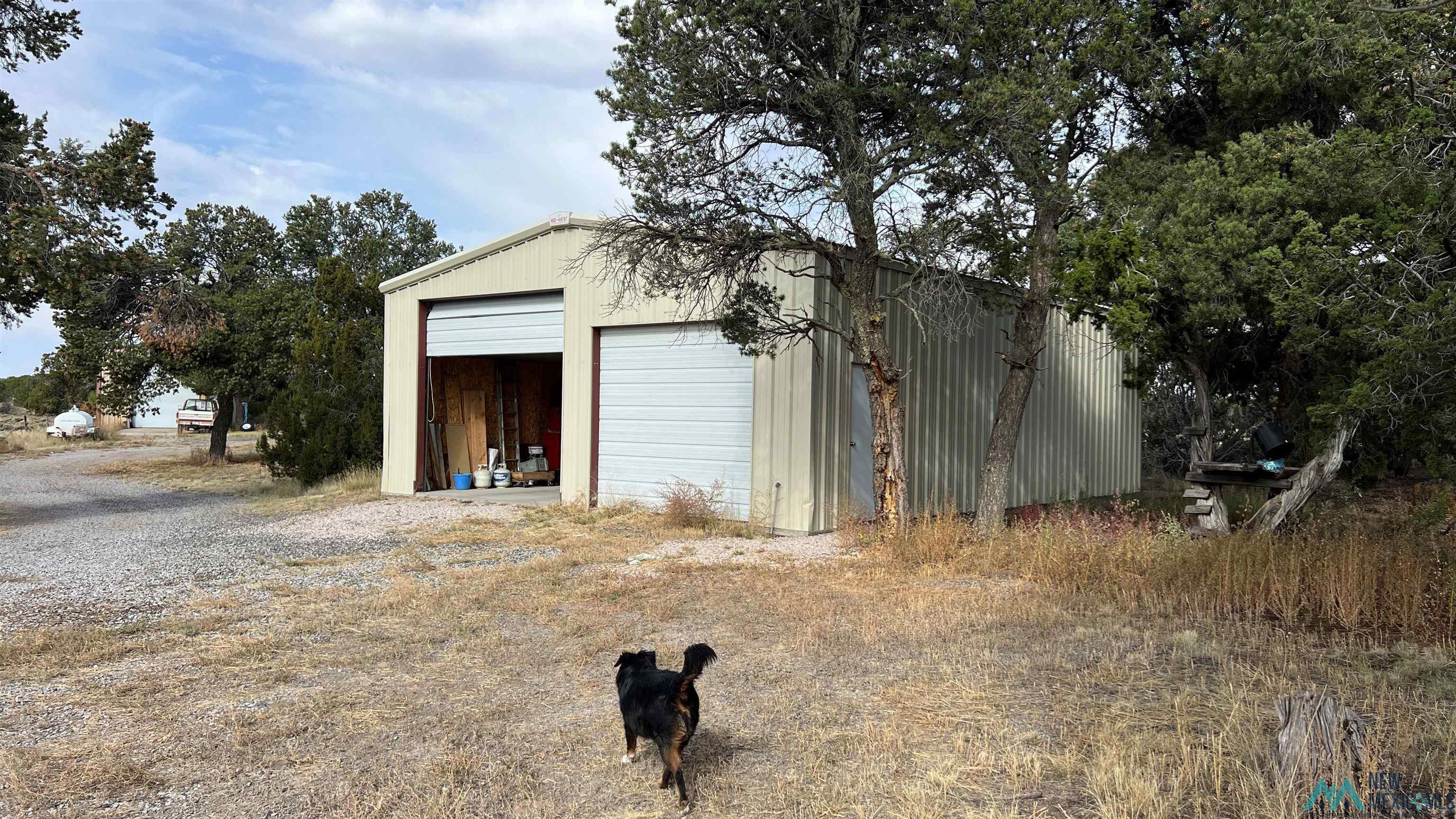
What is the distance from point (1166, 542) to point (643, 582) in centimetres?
453

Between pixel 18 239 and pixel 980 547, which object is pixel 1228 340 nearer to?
pixel 980 547

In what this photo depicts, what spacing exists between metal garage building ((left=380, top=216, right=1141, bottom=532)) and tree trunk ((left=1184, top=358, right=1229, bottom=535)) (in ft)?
9.30

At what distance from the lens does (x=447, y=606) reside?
6750 millimetres

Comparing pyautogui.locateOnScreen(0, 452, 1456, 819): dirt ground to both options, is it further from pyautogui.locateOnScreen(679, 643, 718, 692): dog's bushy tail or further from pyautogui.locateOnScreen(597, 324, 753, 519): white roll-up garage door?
pyautogui.locateOnScreen(597, 324, 753, 519): white roll-up garage door

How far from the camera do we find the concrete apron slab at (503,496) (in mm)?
13719

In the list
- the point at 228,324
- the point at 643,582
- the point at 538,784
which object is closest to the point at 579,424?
the point at 643,582

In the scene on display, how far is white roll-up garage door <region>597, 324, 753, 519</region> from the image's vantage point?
11422 millimetres

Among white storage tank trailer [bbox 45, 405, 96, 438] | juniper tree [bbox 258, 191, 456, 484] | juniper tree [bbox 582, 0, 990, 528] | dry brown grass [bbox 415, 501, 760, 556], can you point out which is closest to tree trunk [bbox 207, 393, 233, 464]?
juniper tree [bbox 258, 191, 456, 484]

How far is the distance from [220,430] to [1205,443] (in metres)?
22.1

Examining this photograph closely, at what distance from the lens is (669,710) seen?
3545mm

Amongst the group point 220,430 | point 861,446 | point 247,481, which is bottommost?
point 247,481

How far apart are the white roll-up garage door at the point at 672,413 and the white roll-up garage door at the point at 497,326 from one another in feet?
3.50

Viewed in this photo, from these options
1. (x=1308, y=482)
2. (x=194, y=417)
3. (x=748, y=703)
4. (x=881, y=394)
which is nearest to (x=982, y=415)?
(x=881, y=394)

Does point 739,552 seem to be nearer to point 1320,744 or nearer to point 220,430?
point 1320,744
